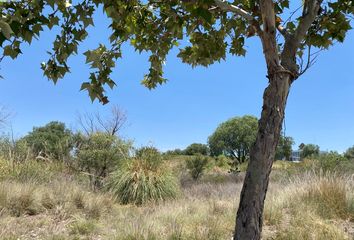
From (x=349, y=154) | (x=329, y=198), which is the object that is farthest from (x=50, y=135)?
(x=329, y=198)

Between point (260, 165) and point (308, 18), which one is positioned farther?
point (308, 18)

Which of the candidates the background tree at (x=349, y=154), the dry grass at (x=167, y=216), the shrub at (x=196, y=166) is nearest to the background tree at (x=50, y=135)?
the shrub at (x=196, y=166)

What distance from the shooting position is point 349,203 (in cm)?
821

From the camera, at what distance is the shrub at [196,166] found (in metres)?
21.9

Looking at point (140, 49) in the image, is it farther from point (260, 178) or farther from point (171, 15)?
point (260, 178)

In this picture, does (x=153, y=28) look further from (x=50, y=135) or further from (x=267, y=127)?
(x=50, y=135)

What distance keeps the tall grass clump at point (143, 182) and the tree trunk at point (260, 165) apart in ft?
26.5

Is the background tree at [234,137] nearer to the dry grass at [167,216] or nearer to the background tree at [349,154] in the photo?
the background tree at [349,154]

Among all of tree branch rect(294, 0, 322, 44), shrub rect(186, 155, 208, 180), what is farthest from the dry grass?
shrub rect(186, 155, 208, 180)

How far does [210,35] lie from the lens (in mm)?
5492

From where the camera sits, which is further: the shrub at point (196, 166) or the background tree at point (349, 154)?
the background tree at point (349, 154)

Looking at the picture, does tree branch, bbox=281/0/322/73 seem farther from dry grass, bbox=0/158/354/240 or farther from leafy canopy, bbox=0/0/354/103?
dry grass, bbox=0/158/354/240

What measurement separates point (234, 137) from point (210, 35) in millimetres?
51628

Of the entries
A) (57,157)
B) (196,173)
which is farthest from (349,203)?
(196,173)
